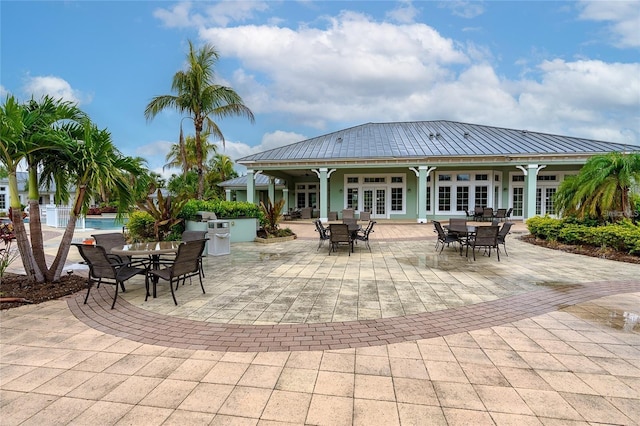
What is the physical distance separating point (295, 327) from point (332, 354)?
0.78 m

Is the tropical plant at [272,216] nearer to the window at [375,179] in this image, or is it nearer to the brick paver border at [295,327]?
the brick paver border at [295,327]

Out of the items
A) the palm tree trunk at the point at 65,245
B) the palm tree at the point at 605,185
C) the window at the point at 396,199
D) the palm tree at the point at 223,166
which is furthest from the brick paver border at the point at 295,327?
the palm tree at the point at 223,166

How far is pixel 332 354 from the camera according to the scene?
310cm

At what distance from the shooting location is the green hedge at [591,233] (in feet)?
26.5

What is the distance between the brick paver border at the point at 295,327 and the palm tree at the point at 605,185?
6140 mm

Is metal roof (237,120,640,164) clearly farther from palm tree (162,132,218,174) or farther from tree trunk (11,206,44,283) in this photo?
tree trunk (11,206,44,283)

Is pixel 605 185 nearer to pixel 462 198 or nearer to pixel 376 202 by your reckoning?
pixel 462 198

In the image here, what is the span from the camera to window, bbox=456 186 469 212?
19.6 m

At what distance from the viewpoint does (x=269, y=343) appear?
3342 mm

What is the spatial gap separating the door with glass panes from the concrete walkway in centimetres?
1469

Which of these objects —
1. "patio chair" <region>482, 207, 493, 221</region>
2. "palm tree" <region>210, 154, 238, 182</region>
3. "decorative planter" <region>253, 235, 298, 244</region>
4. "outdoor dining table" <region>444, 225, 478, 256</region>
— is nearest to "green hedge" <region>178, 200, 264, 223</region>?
"decorative planter" <region>253, 235, 298, 244</region>

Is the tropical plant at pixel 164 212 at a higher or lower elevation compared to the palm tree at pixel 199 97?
lower

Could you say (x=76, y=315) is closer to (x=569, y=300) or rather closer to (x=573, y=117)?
(x=569, y=300)

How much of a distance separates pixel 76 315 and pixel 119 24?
9.07 m
